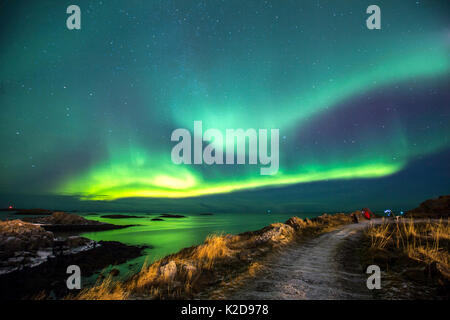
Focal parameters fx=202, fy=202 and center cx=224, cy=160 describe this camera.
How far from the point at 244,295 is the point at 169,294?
1.95 m

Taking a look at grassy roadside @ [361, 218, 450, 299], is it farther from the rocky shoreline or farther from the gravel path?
the rocky shoreline

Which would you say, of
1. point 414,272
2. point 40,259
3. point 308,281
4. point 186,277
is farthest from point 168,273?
point 40,259

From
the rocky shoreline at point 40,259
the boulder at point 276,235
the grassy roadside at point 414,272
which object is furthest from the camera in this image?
the rocky shoreline at point 40,259

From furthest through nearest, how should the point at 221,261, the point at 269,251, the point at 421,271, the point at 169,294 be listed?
1. the point at 269,251
2. the point at 221,261
3. the point at 421,271
4. the point at 169,294

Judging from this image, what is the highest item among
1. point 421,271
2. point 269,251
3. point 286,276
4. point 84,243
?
point 421,271

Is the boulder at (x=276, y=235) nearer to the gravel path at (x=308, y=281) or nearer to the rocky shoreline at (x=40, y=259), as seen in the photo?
the gravel path at (x=308, y=281)

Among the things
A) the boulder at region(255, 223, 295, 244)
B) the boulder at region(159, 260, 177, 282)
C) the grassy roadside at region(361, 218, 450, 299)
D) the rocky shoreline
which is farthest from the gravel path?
the rocky shoreline

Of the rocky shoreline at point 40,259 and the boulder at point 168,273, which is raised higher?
the boulder at point 168,273

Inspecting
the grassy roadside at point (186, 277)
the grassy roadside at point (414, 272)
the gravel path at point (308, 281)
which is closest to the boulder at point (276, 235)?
the grassy roadside at point (186, 277)

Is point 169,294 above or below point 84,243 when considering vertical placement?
above

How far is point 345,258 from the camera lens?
9.05 meters

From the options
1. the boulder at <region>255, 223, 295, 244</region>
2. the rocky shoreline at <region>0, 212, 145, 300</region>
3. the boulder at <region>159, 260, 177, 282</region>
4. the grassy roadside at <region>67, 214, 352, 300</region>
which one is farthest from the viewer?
the rocky shoreline at <region>0, 212, 145, 300</region>
